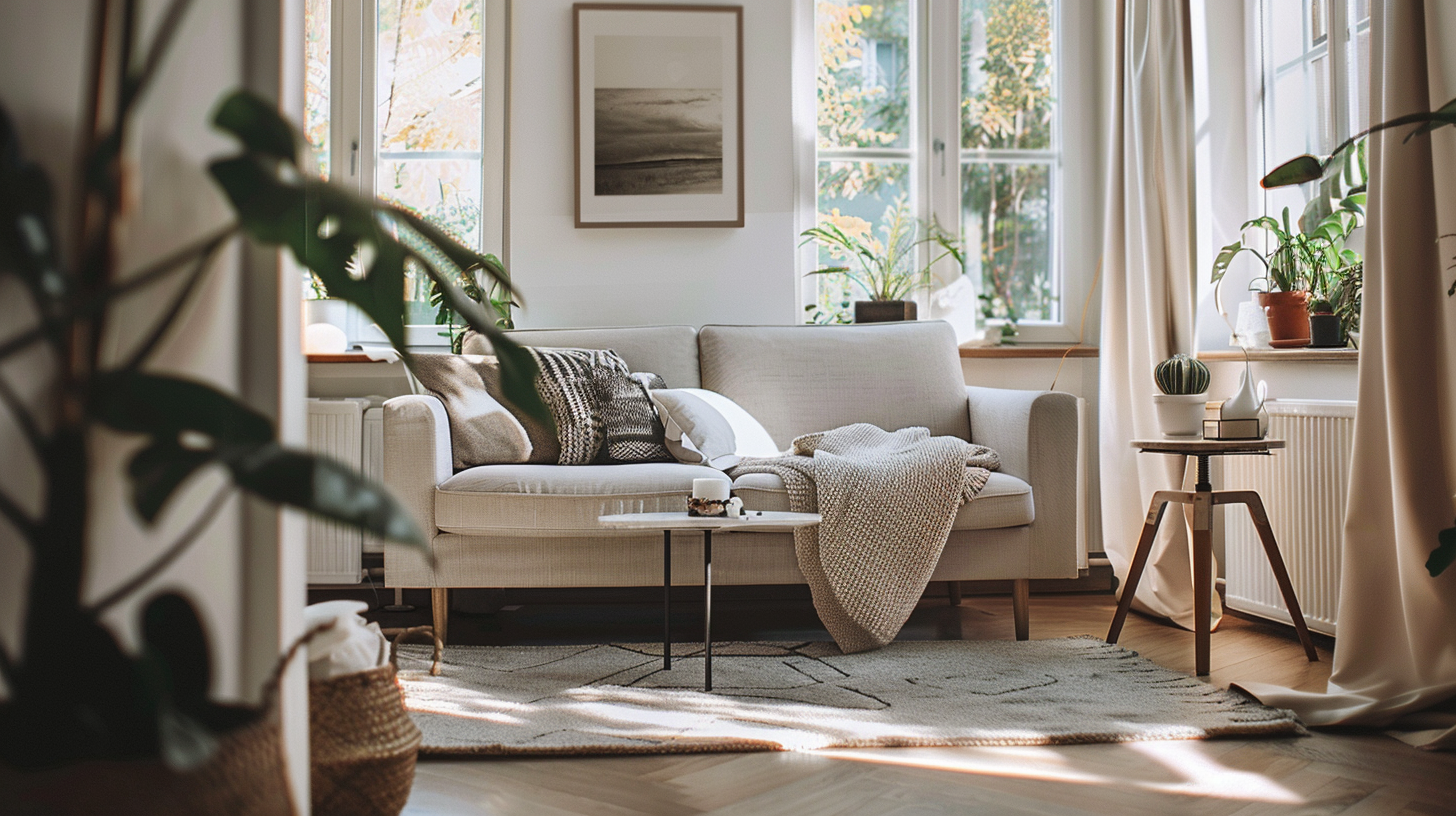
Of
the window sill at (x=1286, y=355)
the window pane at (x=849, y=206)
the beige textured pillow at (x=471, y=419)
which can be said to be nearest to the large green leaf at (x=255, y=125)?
the beige textured pillow at (x=471, y=419)

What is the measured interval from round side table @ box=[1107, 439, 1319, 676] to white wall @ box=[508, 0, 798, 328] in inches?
60.6

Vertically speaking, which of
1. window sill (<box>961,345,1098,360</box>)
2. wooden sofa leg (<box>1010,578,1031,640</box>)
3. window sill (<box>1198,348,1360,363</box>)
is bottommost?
wooden sofa leg (<box>1010,578,1031,640</box>)

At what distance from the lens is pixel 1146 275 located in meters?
3.01

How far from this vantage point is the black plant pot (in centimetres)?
268

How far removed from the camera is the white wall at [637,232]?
3.55 metres

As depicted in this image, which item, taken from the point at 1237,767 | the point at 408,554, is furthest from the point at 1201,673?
the point at 408,554

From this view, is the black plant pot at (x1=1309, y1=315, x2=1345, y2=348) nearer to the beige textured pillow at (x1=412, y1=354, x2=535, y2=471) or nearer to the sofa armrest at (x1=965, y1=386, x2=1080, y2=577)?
the sofa armrest at (x1=965, y1=386, x2=1080, y2=577)

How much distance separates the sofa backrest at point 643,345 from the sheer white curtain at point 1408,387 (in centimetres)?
184

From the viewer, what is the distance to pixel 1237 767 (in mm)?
1674

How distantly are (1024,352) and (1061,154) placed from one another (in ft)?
2.62

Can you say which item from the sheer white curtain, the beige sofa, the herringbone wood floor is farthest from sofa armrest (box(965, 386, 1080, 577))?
the herringbone wood floor

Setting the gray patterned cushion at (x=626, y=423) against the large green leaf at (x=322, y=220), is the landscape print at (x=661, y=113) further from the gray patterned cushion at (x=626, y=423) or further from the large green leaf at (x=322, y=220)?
the large green leaf at (x=322, y=220)

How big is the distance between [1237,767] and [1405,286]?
97 cm

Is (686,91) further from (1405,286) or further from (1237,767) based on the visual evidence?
(1237,767)
